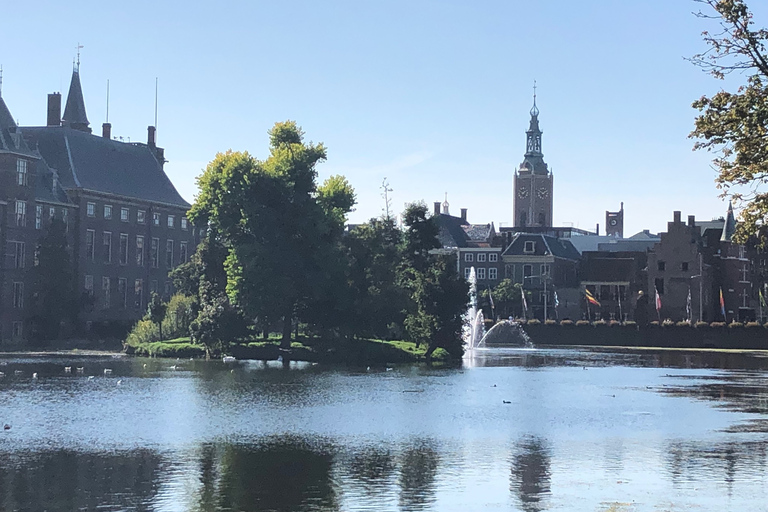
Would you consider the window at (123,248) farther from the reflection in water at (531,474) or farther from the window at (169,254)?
the reflection in water at (531,474)

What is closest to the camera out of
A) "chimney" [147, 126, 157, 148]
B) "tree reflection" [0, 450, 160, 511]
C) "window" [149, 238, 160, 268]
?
"tree reflection" [0, 450, 160, 511]

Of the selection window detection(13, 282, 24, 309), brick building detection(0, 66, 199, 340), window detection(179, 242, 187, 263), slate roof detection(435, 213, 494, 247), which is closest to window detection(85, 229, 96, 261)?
brick building detection(0, 66, 199, 340)

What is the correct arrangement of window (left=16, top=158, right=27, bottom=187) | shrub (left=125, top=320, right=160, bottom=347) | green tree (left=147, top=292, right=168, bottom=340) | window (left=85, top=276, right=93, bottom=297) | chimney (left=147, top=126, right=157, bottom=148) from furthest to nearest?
chimney (left=147, top=126, right=157, bottom=148)
window (left=85, top=276, right=93, bottom=297)
window (left=16, top=158, right=27, bottom=187)
green tree (left=147, top=292, right=168, bottom=340)
shrub (left=125, top=320, right=160, bottom=347)

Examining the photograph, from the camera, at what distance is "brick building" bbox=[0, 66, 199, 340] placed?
10188 centimetres

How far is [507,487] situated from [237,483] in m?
6.82

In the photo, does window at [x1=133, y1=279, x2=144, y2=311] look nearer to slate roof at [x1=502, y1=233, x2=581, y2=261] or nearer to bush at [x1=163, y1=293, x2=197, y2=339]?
bush at [x1=163, y1=293, x2=197, y2=339]

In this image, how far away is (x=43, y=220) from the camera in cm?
10638

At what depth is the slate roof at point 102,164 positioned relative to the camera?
114312mm

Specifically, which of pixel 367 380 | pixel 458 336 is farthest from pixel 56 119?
pixel 367 380

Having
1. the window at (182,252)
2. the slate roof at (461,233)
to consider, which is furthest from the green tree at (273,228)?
the slate roof at (461,233)

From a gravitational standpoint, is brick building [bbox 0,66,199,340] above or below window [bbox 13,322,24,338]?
above

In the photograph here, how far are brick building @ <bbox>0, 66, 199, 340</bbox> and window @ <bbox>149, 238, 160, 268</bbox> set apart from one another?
0.11 meters

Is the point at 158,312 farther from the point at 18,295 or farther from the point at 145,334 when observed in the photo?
the point at 18,295

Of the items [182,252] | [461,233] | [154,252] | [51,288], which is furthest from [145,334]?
[461,233]
